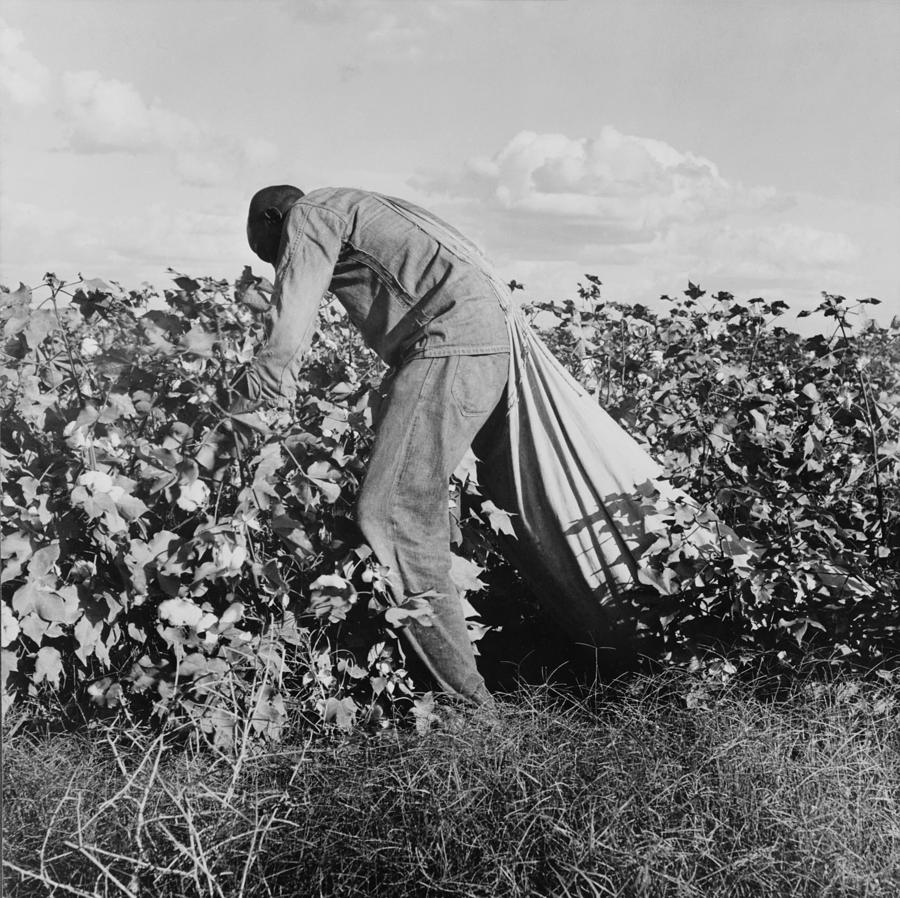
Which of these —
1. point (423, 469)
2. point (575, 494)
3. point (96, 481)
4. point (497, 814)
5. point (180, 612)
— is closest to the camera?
point (497, 814)

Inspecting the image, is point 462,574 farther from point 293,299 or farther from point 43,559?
point 43,559

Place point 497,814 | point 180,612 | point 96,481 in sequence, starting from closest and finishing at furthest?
point 497,814
point 96,481
point 180,612

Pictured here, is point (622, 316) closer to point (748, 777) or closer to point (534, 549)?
point (534, 549)

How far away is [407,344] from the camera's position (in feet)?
8.95

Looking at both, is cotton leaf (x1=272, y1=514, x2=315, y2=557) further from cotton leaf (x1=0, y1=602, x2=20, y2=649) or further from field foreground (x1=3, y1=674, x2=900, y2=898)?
cotton leaf (x1=0, y1=602, x2=20, y2=649)

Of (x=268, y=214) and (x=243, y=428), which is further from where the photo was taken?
(x=268, y=214)

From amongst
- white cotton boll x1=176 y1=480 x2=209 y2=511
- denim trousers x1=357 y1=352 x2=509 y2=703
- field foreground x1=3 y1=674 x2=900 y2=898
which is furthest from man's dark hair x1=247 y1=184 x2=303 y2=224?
field foreground x1=3 y1=674 x2=900 y2=898

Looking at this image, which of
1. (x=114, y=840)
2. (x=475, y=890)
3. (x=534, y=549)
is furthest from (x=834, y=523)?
(x=114, y=840)

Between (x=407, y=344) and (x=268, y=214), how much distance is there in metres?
0.47

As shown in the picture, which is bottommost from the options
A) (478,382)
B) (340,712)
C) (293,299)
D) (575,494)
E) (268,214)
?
(340,712)

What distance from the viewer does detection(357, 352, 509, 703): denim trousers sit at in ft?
8.61

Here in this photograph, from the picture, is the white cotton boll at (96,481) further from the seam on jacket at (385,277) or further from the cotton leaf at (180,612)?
the seam on jacket at (385,277)

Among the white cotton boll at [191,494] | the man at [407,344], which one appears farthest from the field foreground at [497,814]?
the white cotton boll at [191,494]

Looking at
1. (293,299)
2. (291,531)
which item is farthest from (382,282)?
(291,531)
